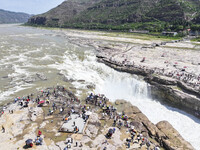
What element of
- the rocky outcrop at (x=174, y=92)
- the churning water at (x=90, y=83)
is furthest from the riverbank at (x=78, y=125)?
the rocky outcrop at (x=174, y=92)

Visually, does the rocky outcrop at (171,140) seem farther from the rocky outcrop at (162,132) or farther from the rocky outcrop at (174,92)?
the rocky outcrop at (174,92)

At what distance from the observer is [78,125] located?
59.3ft

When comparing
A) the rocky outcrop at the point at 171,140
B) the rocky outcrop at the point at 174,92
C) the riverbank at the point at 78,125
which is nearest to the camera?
the riverbank at the point at 78,125

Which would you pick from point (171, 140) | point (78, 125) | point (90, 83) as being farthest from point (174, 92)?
point (78, 125)

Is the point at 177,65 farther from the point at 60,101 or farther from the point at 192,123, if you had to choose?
the point at 60,101

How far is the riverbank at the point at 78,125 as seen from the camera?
15977 mm

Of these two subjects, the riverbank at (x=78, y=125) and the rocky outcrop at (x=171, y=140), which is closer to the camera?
the riverbank at (x=78, y=125)

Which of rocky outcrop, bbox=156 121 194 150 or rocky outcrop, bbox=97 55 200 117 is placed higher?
rocky outcrop, bbox=97 55 200 117

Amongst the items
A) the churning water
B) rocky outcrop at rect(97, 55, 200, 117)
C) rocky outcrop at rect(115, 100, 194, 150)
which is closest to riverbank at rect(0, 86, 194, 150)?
rocky outcrop at rect(115, 100, 194, 150)

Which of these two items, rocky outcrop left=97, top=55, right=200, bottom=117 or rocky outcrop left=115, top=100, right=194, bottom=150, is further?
rocky outcrop left=97, top=55, right=200, bottom=117

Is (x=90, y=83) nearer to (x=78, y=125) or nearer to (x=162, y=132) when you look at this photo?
(x=78, y=125)

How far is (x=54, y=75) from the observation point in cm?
3491

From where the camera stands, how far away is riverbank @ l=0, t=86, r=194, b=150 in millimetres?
15977

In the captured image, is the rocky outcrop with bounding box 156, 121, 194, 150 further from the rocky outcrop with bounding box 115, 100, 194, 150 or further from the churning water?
the churning water
